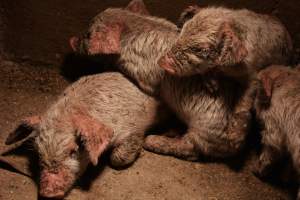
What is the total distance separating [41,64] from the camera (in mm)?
4809

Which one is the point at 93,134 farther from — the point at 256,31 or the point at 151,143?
the point at 256,31

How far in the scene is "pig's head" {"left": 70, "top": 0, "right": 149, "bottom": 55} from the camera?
4161mm

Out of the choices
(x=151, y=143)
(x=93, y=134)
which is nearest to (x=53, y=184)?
(x=93, y=134)

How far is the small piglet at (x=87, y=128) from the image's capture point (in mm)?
3535

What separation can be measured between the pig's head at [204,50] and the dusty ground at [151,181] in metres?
0.88

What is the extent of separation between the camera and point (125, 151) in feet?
12.9

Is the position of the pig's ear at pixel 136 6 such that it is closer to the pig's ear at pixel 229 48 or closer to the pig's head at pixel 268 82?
the pig's ear at pixel 229 48

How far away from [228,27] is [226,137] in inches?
35.6

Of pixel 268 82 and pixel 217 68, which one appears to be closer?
pixel 217 68

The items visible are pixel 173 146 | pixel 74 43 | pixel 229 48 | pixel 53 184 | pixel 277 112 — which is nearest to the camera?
pixel 229 48

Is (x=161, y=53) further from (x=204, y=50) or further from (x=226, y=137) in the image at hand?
(x=226, y=137)

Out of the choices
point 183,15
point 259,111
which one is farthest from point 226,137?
point 183,15

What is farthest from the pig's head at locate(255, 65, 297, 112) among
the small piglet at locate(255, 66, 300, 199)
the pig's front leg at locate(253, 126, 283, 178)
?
the pig's front leg at locate(253, 126, 283, 178)

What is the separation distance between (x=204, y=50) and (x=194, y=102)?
0.57 metres
